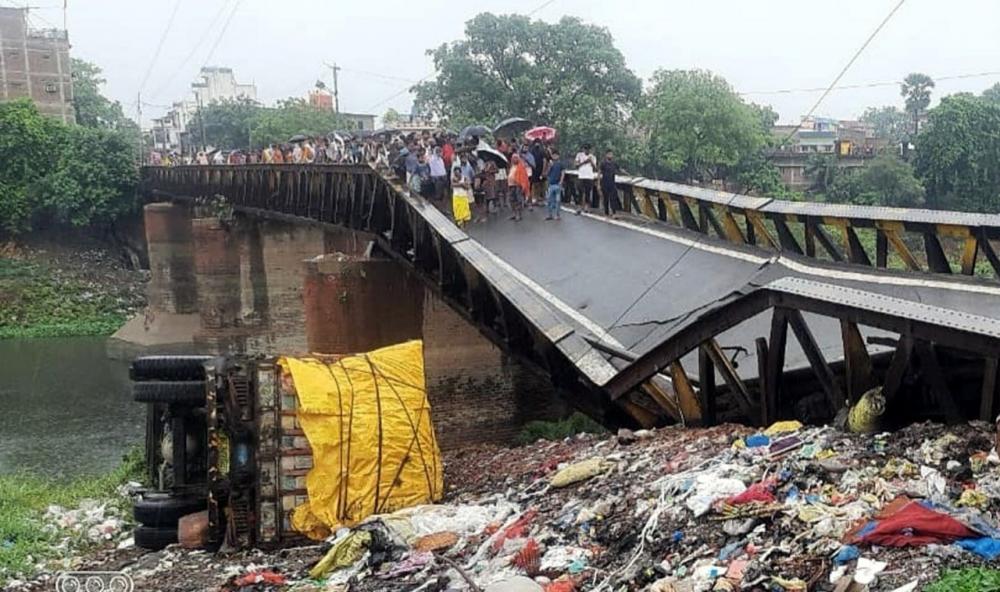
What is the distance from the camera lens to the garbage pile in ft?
13.1

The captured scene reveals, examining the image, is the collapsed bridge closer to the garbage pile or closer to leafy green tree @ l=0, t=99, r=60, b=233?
the garbage pile

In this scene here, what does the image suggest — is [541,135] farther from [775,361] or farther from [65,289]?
[65,289]

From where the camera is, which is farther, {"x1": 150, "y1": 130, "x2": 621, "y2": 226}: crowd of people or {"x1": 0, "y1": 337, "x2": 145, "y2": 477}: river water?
{"x1": 0, "y1": 337, "x2": 145, "y2": 477}: river water

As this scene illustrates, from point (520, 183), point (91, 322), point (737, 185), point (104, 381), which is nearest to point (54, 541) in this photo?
point (520, 183)

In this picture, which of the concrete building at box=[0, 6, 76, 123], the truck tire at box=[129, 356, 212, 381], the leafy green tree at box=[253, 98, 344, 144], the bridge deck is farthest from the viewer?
the leafy green tree at box=[253, 98, 344, 144]

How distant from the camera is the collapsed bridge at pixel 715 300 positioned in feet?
18.8

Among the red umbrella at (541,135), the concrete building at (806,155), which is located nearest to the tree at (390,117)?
the concrete building at (806,155)

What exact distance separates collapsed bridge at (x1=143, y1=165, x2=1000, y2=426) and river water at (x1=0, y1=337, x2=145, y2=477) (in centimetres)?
812

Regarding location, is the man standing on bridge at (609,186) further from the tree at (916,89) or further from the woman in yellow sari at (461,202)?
Answer: the tree at (916,89)

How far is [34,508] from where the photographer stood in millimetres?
12750

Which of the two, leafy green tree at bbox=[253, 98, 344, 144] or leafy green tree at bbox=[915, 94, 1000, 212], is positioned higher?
leafy green tree at bbox=[253, 98, 344, 144]

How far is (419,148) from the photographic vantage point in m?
19.2

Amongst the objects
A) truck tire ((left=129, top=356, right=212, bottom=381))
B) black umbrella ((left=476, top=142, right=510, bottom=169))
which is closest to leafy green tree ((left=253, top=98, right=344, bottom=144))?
black umbrella ((left=476, top=142, right=510, bottom=169))

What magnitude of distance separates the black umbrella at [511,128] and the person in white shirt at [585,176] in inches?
215
